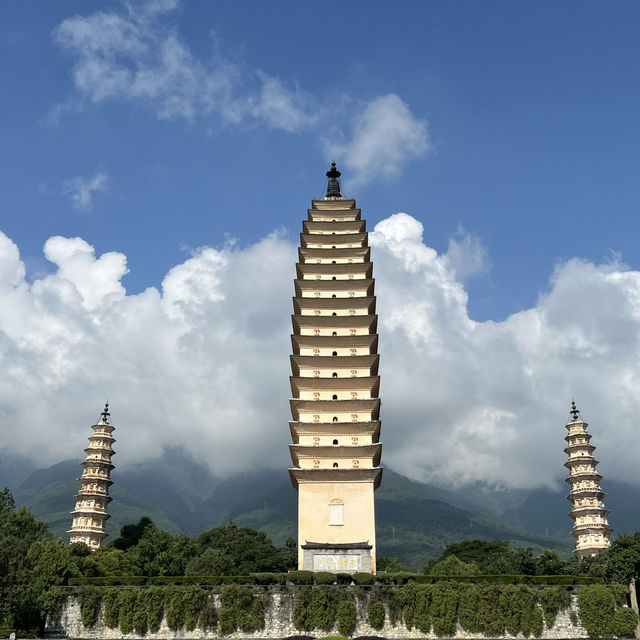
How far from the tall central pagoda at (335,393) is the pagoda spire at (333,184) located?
596 cm

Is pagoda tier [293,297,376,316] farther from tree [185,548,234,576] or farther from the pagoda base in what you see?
tree [185,548,234,576]

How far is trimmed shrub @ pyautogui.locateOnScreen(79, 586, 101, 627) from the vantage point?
2973cm

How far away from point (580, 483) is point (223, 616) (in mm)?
36020

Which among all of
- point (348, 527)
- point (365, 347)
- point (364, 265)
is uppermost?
point (364, 265)

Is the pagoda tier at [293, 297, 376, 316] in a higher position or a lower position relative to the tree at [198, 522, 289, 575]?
higher

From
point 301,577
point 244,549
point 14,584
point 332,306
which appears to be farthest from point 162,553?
point 14,584

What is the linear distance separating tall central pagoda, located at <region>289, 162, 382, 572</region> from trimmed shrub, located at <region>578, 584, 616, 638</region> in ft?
32.9

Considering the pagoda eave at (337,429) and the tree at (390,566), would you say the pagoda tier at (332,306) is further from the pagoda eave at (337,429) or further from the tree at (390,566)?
the tree at (390,566)

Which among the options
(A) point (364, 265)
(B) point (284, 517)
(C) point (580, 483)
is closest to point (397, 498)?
(B) point (284, 517)

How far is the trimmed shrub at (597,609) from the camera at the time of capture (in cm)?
2908

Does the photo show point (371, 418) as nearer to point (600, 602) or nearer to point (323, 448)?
point (323, 448)

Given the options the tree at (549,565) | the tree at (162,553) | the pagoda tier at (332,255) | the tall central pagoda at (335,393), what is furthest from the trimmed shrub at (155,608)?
the tree at (549,565)

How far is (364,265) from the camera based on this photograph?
44500 millimetres

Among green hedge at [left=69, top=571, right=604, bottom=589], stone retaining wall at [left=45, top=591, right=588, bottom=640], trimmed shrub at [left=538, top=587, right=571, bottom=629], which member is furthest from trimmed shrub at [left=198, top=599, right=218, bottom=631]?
trimmed shrub at [left=538, top=587, right=571, bottom=629]
